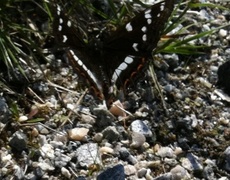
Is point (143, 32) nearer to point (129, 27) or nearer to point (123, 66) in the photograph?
point (129, 27)

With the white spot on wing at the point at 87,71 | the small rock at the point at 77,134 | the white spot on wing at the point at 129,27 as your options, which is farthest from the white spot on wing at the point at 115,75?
the small rock at the point at 77,134

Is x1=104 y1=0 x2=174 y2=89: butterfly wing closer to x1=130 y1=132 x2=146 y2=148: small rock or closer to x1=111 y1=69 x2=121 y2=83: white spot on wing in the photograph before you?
x1=111 y1=69 x2=121 y2=83: white spot on wing

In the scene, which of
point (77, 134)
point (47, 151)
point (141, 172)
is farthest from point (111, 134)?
point (47, 151)

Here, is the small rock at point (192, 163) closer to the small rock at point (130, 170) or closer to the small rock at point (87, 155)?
the small rock at point (130, 170)

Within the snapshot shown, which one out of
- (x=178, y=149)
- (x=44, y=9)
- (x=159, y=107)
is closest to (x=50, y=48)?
(x=44, y=9)

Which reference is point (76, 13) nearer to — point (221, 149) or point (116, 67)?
point (116, 67)

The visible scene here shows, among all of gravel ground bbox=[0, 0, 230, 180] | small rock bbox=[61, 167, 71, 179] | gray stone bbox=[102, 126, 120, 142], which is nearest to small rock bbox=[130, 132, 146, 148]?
gravel ground bbox=[0, 0, 230, 180]

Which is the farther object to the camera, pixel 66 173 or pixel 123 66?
pixel 123 66
